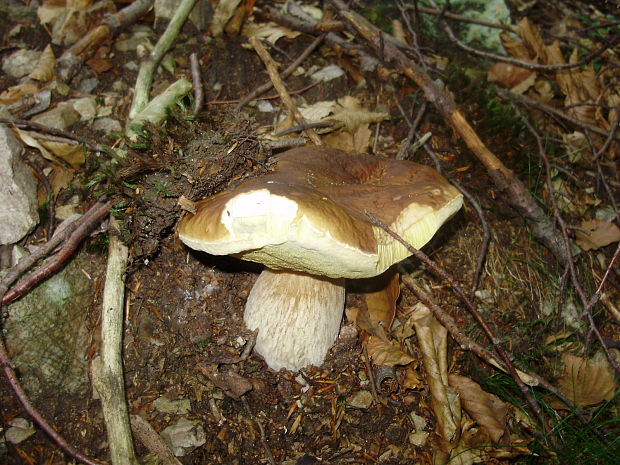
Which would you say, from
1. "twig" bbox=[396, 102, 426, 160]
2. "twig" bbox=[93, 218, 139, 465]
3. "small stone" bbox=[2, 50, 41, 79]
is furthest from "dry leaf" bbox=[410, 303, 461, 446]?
"small stone" bbox=[2, 50, 41, 79]

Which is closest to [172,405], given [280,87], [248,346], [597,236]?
[248,346]

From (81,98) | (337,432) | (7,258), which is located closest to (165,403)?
(337,432)

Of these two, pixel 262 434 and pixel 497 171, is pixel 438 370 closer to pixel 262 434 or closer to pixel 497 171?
pixel 262 434

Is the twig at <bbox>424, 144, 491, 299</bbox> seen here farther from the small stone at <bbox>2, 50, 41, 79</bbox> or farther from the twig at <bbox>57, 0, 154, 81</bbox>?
the small stone at <bbox>2, 50, 41, 79</bbox>

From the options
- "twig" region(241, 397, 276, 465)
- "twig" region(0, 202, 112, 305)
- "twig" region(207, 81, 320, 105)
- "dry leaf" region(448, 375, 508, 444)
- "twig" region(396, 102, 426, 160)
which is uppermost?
"twig" region(207, 81, 320, 105)

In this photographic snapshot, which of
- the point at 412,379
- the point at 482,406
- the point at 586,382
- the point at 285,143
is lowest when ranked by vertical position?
the point at 586,382

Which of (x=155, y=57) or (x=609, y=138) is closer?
(x=155, y=57)

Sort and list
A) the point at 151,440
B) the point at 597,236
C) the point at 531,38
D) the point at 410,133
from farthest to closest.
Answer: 1. the point at 531,38
2. the point at 597,236
3. the point at 410,133
4. the point at 151,440
